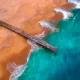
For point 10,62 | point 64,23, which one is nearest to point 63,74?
point 10,62

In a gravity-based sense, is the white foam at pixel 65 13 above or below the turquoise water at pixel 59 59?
above

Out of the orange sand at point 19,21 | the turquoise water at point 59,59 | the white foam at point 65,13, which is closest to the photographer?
the turquoise water at point 59,59

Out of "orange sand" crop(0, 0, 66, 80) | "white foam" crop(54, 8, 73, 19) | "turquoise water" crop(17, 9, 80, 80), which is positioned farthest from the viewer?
"white foam" crop(54, 8, 73, 19)

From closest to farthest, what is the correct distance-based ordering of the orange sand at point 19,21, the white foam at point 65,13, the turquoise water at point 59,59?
A: the turquoise water at point 59,59 → the orange sand at point 19,21 → the white foam at point 65,13

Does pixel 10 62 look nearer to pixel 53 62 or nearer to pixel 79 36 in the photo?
pixel 53 62

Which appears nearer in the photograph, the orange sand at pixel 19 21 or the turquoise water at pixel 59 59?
the turquoise water at pixel 59 59

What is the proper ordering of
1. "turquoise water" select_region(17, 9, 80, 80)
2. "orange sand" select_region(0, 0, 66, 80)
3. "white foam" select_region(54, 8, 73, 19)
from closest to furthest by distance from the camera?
1. "turquoise water" select_region(17, 9, 80, 80)
2. "orange sand" select_region(0, 0, 66, 80)
3. "white foam" select_region(54, 8, 73, 19)

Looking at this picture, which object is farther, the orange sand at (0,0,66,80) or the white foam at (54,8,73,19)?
the white foam at (54,8,73,19)

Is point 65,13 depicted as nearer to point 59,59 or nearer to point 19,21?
point 19,21
